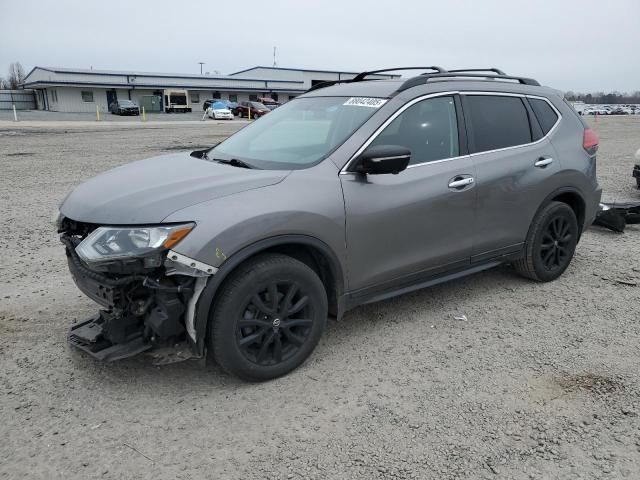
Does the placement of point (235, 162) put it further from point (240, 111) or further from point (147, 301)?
point (240, 111)

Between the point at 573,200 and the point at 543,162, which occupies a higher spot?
the point at 543,162

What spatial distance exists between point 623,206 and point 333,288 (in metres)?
5.14

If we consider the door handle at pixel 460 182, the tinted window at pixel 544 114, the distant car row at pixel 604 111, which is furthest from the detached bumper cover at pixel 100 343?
the distant car row at pixel 604 111

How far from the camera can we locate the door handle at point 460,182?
3961 mm

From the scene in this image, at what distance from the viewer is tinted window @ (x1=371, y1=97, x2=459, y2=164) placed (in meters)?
3.80

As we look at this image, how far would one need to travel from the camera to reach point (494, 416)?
118 inches

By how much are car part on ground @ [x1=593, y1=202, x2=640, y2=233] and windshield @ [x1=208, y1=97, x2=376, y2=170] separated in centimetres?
423

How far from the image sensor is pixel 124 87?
59938 mm

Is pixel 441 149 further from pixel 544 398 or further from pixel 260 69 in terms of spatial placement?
pixel 260 69

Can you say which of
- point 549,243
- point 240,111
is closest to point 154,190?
point 549,243

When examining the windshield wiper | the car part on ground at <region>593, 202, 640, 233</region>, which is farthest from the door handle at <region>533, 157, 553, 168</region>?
the windshield wiper

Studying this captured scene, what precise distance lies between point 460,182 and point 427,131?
Result: 18.0 inches

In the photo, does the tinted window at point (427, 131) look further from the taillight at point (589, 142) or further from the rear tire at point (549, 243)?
the taillight at point (589, 142)

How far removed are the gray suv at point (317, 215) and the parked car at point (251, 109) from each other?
39030 millimetres
